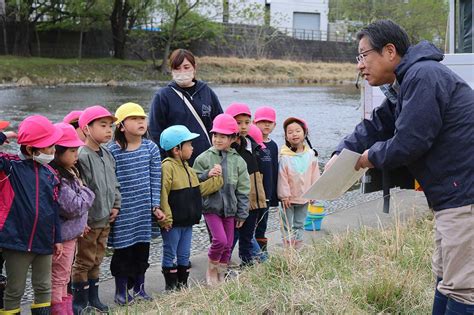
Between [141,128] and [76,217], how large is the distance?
3.31ft

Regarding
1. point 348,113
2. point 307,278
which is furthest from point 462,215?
point 348,113

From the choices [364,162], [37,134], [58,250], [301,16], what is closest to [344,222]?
[58,250]

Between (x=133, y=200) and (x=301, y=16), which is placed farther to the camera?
(x=301, y=16)

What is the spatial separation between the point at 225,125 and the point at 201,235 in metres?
1.96

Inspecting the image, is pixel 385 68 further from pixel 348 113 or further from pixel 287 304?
pixel 348 113

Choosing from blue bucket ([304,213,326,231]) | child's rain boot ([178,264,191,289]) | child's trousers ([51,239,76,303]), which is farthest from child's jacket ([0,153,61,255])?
blue bucket ([304,213,326,231])

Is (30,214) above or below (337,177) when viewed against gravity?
below

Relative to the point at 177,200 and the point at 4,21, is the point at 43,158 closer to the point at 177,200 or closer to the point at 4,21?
the point at 177,200

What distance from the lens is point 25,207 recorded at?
13.6ft

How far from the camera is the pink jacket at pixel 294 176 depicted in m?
6.44

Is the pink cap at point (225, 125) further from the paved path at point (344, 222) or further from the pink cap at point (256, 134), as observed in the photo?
the paved path at point (344, 222)

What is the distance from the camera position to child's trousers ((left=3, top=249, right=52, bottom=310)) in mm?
4168

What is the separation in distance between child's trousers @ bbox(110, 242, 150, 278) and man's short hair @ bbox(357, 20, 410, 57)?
8.41 ft

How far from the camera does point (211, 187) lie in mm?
5531
